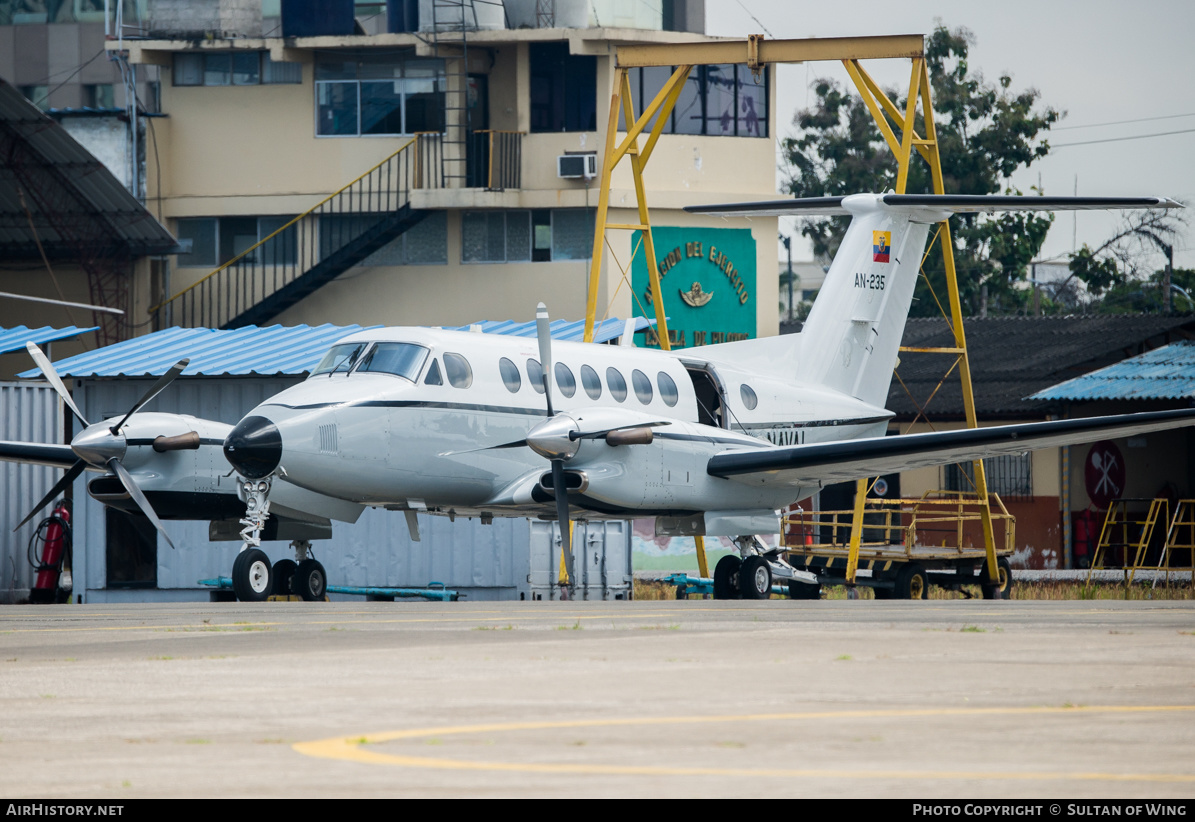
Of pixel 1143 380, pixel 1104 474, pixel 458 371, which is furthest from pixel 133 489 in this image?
pixel 1104 474

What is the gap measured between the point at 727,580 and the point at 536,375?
4077 mm

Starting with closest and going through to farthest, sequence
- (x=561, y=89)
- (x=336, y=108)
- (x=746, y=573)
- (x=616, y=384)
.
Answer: (x=616, y=384), (x=746, y=573), (x=561, y=89), (x=336, y=108)

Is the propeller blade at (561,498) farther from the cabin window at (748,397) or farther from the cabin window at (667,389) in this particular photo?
the cabin window at (748,397)

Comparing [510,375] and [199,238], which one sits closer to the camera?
[510,375]

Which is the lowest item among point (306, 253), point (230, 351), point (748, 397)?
point (748, 397)

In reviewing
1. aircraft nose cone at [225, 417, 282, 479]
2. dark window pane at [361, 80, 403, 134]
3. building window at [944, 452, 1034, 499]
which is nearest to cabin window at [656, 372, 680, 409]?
aircraft nose cone at [225, 417, 282, 479]

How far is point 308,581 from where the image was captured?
67.9ft

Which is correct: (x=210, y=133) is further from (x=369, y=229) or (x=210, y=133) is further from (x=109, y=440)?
(x=109, y=440)

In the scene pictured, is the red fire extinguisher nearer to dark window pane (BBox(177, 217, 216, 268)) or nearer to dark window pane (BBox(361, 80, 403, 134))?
dark window pane (BBox(177, 217, 216, 268))

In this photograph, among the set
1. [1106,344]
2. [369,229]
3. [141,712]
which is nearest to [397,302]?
[369,229]

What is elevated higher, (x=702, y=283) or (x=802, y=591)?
(x=702, y=283)

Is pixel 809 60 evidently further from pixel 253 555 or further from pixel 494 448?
pixel 253 555

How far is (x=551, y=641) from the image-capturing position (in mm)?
11789

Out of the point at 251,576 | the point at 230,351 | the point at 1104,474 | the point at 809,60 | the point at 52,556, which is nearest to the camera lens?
the point at 251,576
